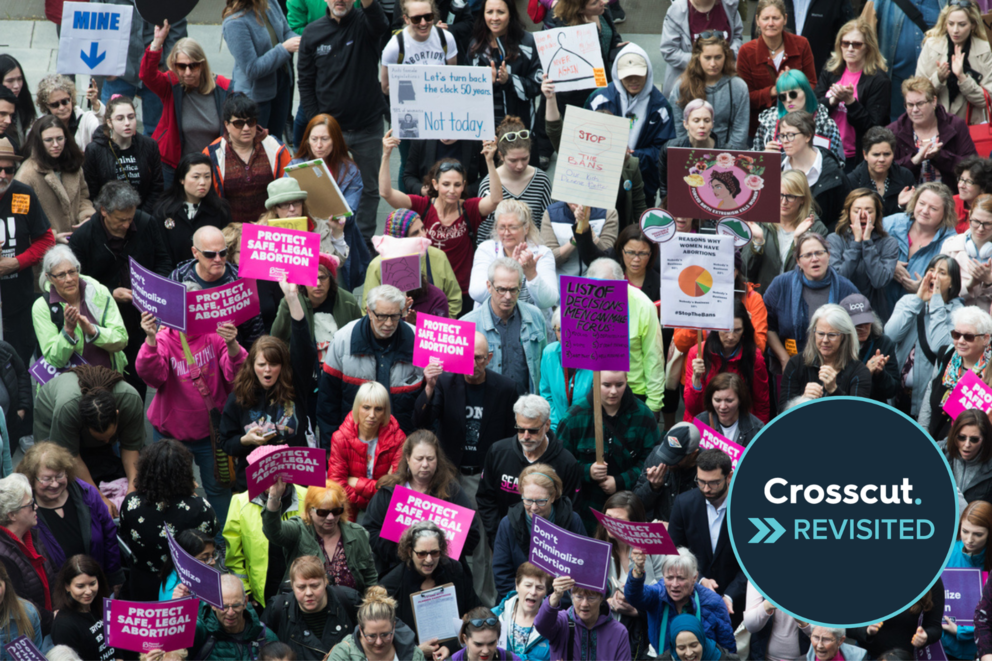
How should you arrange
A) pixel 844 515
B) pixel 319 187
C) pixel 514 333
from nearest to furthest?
pixel 844 515 < pixel 514 333 < pixel 319 187

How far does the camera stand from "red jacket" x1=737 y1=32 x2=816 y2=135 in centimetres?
1147

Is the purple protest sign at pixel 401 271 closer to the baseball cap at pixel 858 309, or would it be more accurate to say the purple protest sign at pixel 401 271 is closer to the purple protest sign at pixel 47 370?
the purple protest sign at pixel 47 370

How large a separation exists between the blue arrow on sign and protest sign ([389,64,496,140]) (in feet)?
7.77

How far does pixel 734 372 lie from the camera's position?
8570 millimetres

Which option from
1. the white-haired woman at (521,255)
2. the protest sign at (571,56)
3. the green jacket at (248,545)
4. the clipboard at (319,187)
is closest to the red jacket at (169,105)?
the clipboard at (319,187)

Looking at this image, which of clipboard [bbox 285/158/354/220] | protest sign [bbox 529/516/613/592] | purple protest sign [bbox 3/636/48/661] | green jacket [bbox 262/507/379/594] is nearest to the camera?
purple protest sign [bbox 3/636/48/661]

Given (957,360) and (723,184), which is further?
(723,184)

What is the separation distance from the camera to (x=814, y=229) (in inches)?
381

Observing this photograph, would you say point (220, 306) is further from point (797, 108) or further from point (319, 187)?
point (797, 108)

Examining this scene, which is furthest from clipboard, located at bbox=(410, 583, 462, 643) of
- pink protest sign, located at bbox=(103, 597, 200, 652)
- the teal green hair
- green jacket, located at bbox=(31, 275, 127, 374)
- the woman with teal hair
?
the teal green hair

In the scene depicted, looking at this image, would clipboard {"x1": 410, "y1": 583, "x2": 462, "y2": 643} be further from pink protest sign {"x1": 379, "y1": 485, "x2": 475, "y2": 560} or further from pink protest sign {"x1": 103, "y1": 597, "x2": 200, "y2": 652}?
pink protest sign {"x1": 103, "y1": 597, "x2": 200, "y2": 652}

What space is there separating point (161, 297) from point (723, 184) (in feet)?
12.3

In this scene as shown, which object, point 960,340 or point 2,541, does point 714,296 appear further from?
point 2,541

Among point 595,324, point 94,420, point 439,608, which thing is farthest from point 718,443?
point 94,420
